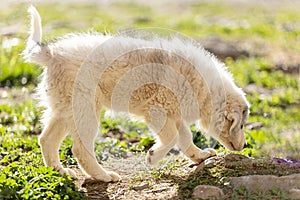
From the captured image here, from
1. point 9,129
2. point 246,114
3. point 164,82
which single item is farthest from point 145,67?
point 9,129

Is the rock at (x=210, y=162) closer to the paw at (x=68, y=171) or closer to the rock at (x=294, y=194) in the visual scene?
the rock at (x=294, y=194)

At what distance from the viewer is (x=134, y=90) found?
6.41m

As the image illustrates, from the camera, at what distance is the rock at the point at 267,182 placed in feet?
18.3

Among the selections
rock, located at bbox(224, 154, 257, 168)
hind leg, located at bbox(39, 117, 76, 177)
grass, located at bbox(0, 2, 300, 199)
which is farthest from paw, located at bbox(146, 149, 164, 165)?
hind leg, located at bbox(39, 117, 76, 177)

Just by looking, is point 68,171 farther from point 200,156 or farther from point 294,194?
point 294,194

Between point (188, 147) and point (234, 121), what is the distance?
55 cm

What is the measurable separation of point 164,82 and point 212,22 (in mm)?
12876

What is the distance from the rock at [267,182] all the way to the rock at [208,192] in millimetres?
263

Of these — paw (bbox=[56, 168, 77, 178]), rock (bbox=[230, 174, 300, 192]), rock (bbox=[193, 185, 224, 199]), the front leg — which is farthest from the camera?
the front leg

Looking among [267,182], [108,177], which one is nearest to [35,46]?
[108,177]

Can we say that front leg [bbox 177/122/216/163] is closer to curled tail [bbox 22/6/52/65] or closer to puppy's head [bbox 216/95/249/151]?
puppy's head [bbox 216/95/249/151]

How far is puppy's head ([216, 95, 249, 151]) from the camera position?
6.75 m

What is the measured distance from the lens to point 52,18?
17453 millimetres

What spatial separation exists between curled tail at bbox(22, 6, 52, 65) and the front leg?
61.5 inches
